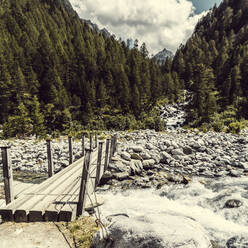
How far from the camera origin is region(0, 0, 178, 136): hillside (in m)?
28.7

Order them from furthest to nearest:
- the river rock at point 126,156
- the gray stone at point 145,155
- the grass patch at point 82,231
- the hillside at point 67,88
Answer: the hillside at point 67,88
the gray stone at point 145,155
the river rock at point 126,156
the grass patch at point 82,231

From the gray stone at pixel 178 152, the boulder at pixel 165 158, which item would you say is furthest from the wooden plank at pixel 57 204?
the gray stone at pixel 178 152

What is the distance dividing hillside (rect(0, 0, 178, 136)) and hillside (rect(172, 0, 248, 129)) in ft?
30.9

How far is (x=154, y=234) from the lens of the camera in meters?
2.51

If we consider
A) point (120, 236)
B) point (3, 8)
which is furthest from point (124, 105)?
point (3, 8)

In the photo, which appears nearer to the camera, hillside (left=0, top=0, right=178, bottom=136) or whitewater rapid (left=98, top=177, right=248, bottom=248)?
whitewater rapid (left=98, top=177, right=248, bottom=248)

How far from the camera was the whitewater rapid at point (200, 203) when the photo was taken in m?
5.30

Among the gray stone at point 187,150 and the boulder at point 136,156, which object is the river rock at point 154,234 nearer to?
the boulder at point 136,156

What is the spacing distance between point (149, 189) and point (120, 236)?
5.68 meters

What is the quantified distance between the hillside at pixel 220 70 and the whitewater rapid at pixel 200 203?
59.7 ft

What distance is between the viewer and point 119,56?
48031 millimetres

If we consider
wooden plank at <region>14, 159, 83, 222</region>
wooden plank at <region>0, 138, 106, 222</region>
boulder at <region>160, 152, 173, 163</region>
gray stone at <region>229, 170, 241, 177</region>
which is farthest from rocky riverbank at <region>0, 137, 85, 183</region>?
gray stone at <region>229, 170, 241, 177</region>

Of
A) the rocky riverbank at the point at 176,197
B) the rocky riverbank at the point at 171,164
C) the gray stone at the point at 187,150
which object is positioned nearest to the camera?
the rocky riverbank at the point at 176,197

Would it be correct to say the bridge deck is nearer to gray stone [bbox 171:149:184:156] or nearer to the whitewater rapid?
the whitewater rapid
